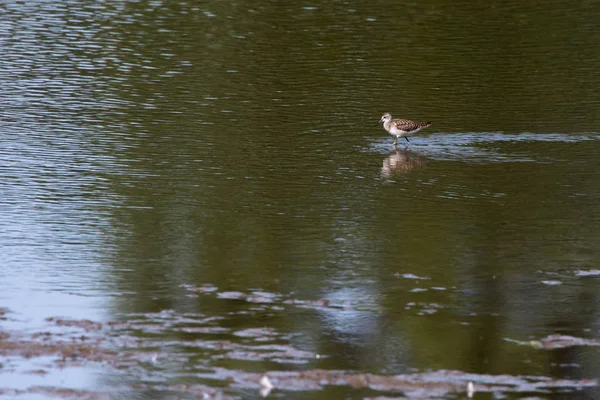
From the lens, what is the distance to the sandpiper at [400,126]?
21875mm

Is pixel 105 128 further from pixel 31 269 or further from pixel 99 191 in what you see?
pixel 31 269

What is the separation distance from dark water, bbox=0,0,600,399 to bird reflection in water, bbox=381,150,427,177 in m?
0.09

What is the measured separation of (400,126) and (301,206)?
5.20 metres

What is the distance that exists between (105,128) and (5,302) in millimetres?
10414

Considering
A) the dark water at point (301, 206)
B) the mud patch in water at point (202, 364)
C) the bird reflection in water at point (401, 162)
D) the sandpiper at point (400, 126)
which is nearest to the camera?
the mud patch in water at point (202, 364)

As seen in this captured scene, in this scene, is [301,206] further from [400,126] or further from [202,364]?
[202,364]

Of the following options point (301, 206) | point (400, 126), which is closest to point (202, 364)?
point (301, 206)

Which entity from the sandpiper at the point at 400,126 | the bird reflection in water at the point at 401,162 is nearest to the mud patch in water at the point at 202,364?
the bird reflection in water at the point at 401,162

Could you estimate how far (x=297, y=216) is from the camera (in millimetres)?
16578

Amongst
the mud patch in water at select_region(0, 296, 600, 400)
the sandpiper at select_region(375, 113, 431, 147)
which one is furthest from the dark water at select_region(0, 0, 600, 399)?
the sandpiper at select_region(375, 113, 431, 147)

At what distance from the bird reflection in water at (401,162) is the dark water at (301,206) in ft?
0.29

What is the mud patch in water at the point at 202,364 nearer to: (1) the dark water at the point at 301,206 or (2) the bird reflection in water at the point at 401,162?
(1) the dark water at the point at 301,206

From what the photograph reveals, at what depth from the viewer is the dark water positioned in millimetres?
11289

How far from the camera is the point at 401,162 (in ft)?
68.1
